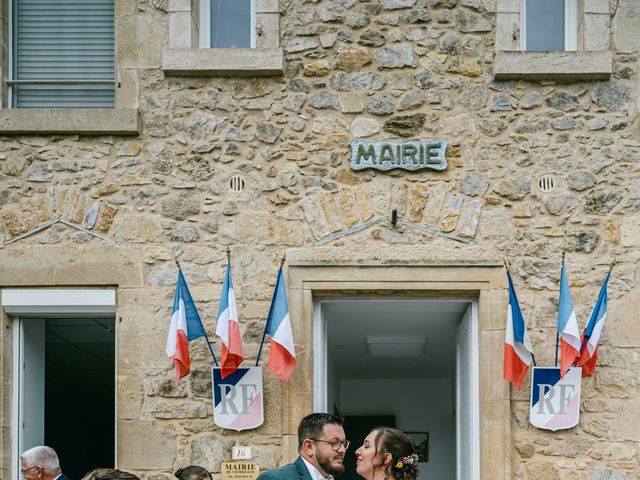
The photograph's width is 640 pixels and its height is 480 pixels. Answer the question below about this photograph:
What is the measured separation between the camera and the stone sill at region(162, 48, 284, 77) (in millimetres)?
8336

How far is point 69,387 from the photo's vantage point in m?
13.9

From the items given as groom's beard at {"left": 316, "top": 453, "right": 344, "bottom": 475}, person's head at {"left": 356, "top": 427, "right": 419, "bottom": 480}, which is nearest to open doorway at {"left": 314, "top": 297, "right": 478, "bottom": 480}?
groom's beard at {"left": 316, "top": 453, "right": 344, "bottom": 475}

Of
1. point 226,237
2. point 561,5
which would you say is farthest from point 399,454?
point 561,5

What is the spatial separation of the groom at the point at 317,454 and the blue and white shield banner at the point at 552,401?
1.64 m

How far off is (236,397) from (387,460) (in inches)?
84.0

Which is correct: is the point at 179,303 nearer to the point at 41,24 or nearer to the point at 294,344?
the point at 294,344

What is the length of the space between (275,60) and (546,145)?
188 cm

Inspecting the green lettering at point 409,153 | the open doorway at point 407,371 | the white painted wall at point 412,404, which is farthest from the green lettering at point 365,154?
the white painted wall at point 412,404

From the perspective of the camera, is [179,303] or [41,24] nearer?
[179,303]

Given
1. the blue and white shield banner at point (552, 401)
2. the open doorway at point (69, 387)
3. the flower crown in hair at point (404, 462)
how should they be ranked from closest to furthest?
the flower crown in hair at point (404, 462) → the blue and white shield banner at point (552, 401) → the open doorway at point (69, 387)

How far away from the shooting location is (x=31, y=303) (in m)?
8.23

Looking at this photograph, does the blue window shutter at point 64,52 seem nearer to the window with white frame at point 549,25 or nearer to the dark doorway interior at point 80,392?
the dark doorway interior at point 80,392

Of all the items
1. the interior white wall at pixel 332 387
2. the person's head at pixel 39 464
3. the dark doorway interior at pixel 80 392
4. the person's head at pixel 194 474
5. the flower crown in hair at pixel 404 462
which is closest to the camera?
the flower crown in hair at pixel 404 462

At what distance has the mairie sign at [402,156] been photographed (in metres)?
8.27
